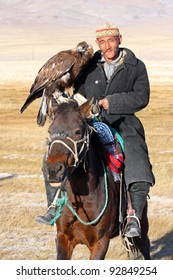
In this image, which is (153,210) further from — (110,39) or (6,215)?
(110,39)

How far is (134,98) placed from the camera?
5414 millimetres

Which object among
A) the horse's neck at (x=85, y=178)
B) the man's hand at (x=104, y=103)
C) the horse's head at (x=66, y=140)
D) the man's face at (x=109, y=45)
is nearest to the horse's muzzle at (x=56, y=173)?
the horse's head at (x=66, y=140)

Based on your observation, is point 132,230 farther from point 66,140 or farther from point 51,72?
point 51,72

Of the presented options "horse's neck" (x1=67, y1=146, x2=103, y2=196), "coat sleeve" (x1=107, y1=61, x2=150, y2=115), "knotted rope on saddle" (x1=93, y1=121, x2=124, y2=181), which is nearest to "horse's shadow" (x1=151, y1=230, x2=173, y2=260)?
"knotted rope on saddle" (x1=93, y1=121, x2=124, y2=181)

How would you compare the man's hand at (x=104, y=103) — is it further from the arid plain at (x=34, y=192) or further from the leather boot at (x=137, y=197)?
the arid plain at (x=34, y=192)

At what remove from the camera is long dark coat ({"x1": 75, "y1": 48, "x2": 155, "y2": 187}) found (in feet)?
17.8

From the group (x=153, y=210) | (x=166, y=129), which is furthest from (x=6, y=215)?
(x=166, y=129)

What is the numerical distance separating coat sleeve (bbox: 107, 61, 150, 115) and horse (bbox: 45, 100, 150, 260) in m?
0.32

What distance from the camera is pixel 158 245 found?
330 inches

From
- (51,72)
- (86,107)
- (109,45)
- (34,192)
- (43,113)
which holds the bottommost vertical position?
(34,192)

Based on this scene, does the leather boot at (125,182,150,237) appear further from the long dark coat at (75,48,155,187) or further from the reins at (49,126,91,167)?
the reins at (49,126,91,167)

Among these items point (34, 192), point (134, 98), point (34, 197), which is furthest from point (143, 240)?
point (34, 192)

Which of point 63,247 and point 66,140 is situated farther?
point 63,247

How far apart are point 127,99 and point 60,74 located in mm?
1148
